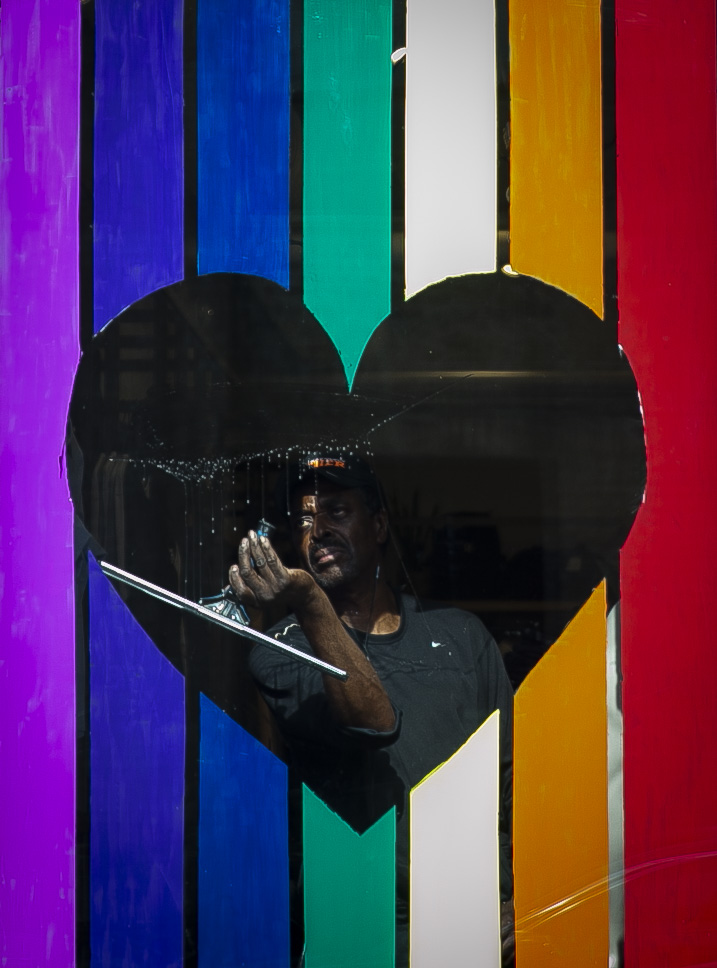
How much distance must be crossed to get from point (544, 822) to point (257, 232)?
132cm

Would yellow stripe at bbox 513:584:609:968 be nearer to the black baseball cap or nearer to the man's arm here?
the man's arm

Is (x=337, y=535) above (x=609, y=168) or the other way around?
the other way around

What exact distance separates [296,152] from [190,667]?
3.45ft

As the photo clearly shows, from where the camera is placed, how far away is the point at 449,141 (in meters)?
1.39

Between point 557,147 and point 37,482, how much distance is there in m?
1.25

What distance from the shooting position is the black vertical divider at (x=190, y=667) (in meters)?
1.36

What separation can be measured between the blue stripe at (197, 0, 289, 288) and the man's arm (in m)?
0.56

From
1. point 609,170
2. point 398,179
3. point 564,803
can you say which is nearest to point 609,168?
point 609,170

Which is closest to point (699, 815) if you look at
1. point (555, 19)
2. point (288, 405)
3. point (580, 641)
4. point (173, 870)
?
point (580, 641)

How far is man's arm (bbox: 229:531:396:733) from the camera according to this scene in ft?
4.44

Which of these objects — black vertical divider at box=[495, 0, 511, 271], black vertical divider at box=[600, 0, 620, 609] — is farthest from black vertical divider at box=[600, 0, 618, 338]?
black vertical divider at box=[495, 0, 511, 271]

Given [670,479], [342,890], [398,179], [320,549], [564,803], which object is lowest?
[342,890]

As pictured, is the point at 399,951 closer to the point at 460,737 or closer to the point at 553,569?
the point at 460,737

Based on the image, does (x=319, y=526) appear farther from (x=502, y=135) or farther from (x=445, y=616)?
(x=502, y=135)
